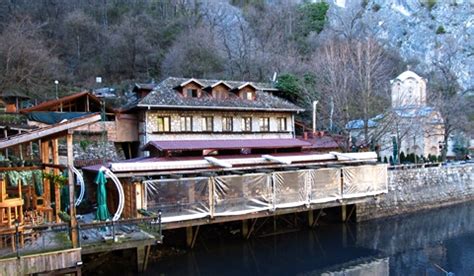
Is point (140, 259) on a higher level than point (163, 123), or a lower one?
lower

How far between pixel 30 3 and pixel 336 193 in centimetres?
4951

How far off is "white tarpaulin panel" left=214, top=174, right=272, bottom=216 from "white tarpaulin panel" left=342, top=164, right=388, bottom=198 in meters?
5.24

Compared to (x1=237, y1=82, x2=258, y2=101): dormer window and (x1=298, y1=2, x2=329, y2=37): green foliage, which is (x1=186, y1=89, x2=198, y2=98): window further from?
(x1=298, y1=2, x2=329, y2=37): green foliage

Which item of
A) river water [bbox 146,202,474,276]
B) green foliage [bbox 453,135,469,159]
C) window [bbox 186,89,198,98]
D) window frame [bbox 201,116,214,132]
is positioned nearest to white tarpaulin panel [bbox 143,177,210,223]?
river water [bbox 146,202,474,276]

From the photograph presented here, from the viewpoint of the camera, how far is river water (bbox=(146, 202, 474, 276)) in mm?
17297

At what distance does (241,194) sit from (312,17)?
58484mm

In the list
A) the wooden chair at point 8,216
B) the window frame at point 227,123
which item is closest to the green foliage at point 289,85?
the window frame at point 227,123

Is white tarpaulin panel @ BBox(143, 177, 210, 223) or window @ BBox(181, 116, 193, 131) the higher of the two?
window @ BBox(181, 116, 193, 131)

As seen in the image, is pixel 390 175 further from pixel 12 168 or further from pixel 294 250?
pixel 12 168

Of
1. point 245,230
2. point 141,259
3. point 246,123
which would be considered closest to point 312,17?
point 246,123

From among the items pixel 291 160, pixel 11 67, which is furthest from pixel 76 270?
pixel 11 67

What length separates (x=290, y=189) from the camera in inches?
805

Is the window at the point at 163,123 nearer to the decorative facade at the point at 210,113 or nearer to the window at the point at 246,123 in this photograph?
the decorative facade at the point at 210,113

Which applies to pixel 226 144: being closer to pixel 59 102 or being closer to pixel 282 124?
pixel 282 124
